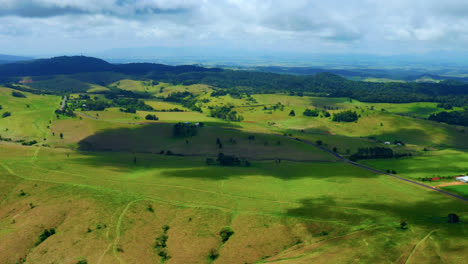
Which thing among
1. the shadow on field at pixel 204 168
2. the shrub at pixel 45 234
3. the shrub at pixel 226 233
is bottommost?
the shrub at pixel 45 234

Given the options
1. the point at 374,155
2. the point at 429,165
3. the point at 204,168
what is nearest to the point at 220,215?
the point at 204,168

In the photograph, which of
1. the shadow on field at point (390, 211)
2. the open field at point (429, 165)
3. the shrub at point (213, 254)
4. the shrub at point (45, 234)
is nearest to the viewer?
the shrub at point (213, 254)

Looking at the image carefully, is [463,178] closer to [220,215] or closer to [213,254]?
[220,215]

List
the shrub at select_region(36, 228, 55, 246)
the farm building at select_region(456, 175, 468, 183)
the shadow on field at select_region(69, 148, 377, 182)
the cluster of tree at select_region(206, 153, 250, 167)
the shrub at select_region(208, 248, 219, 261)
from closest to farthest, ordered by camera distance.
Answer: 1. the shrub at select_region(208, 248, 219, 261)
2. the shrub at select_region(36, 228, 55, 246)
3. the farm building at select_region(456, 175, 468, 183)
4. the shadow on field at select_region(69, 148, 377, 182)
5. the cluster of tree at select_region(206, 153, 250, 167)

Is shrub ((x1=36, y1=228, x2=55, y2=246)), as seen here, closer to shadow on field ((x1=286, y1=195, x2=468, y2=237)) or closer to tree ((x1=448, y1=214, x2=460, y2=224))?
shadow on field ((x1=286, y1=195, x2=468, y2=237))

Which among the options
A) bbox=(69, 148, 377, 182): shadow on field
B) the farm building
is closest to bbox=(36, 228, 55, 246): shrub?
bbox=(69, 148, 377, 182): shadow on field

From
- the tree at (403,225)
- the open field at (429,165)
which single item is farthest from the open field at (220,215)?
the open field at (429,165)

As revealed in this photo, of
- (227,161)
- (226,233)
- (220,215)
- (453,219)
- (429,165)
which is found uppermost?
(429,165)

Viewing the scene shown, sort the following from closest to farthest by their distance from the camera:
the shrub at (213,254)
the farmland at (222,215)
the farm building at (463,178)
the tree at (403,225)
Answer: the farmland at (222,215), the shrub at (213,254), the tree at (403,225), the farm building at (463,178)

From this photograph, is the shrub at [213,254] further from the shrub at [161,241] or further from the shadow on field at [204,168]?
the shadow on field at [204,168]
